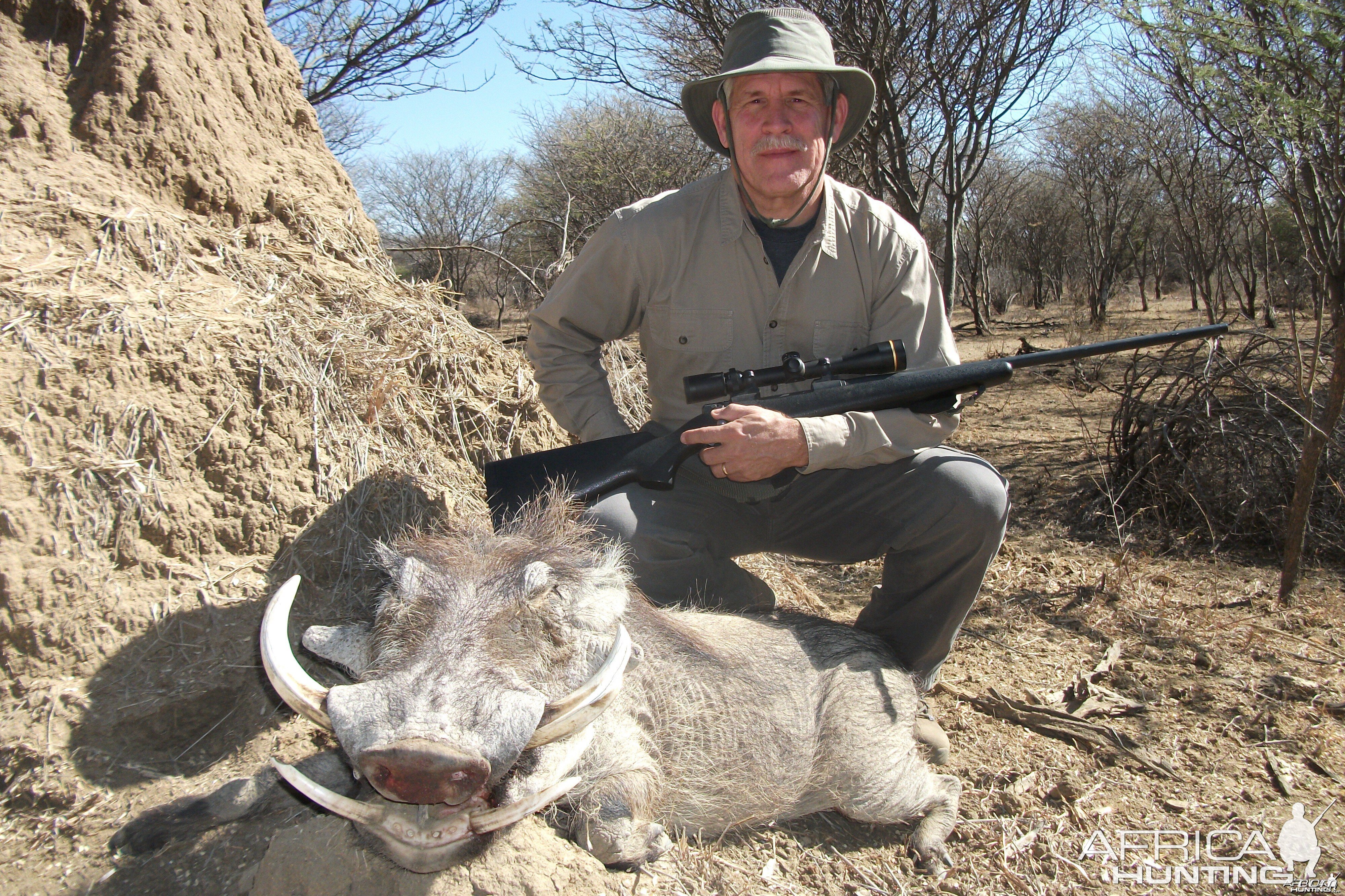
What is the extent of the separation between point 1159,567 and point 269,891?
13.0 ft

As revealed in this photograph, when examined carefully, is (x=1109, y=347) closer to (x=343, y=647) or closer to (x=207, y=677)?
(x=343, y=647)

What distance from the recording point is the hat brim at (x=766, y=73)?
9.40 ft

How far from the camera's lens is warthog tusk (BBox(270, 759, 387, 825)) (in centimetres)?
154

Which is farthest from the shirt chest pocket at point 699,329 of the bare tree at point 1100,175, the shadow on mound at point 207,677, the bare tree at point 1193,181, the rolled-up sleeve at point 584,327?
the bare tree at point 1100,175

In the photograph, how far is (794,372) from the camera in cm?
283

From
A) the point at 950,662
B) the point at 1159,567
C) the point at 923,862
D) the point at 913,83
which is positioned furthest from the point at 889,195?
the point at 923,862

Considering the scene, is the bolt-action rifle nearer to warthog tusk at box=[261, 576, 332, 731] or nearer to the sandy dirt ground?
the sandy dirt ground

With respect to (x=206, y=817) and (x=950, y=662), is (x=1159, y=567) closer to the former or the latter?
(x=950, y=662)

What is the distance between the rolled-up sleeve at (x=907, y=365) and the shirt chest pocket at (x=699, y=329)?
52cm

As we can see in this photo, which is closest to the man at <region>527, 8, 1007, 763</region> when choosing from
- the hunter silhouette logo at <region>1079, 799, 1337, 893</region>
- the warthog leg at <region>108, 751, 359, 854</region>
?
the hunter silhouette logo at <region>1079, 799, 1337, 893</region>

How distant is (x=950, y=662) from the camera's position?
134 inches

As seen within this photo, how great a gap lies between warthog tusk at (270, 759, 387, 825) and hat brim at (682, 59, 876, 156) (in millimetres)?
2434

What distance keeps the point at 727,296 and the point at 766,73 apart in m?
0.78

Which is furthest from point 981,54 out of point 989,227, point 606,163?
point 989,227
